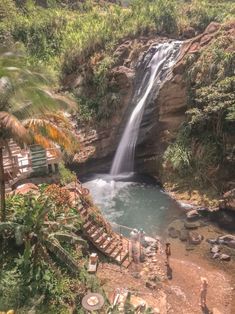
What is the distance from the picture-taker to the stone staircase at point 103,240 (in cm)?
1866

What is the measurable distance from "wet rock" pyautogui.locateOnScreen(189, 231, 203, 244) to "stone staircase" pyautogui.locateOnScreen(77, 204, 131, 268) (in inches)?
180

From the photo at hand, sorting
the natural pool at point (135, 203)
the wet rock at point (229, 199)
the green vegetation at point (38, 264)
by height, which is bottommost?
the natural pool at point (135, 203)

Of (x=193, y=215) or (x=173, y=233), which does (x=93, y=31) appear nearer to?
(x=193, y=215)

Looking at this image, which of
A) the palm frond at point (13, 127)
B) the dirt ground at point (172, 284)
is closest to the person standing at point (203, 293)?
the dirt ground at point (172, 284)

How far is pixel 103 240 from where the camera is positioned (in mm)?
18938

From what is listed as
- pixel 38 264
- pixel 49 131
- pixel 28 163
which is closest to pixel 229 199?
pixel 28 163

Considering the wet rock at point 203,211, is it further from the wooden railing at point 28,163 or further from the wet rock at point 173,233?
the wooden railing at point 28,163

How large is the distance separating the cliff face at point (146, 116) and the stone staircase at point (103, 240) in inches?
513

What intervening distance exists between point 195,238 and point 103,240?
637cm

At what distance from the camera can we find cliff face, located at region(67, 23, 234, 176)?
31.0 metres

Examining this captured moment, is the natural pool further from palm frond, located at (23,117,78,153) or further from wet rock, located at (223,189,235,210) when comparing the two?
palm frond, located at (23,117,78,153)

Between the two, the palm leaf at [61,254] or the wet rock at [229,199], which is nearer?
the palm leaf at [61,254]

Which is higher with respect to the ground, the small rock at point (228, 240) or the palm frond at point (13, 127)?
the palm frond at point (13, 127)

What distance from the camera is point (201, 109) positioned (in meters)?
28.7
